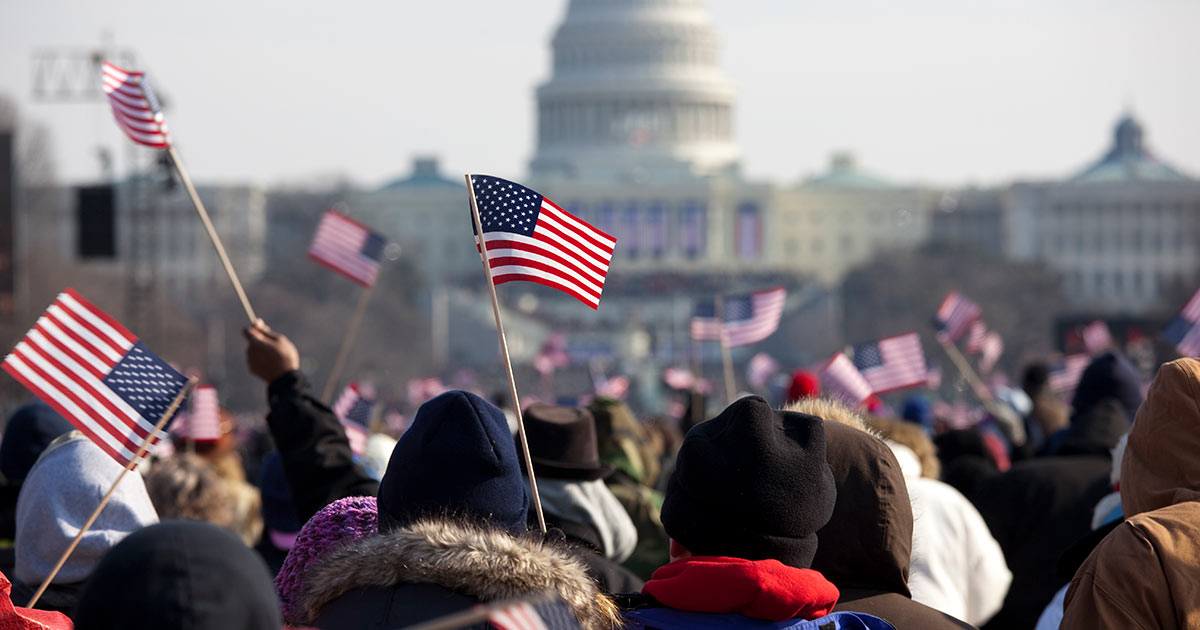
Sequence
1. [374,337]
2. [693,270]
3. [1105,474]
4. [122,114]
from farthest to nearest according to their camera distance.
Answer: [693,270]
[374,337]
[122,114]
[1105,474]

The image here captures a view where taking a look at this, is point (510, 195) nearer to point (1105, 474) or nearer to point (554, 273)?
point (554, 273)

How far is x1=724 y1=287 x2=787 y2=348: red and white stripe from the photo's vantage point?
616 inches

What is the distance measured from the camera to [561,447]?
20.4 feet

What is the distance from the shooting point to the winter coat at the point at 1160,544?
419cm

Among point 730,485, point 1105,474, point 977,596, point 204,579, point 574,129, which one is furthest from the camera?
point 574,129

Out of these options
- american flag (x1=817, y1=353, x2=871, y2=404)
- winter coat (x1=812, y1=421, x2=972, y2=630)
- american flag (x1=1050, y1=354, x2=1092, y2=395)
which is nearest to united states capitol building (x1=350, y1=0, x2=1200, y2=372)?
american flag (x1=1050, y1=354, x2=1092, y2=395)

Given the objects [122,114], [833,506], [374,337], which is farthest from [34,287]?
[833,506]

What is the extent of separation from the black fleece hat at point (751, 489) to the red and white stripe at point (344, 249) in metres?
6.90

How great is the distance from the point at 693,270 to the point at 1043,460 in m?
114

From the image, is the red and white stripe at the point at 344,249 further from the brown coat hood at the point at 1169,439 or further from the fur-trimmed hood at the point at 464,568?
the fur-trimmed hood at the point at 464,568

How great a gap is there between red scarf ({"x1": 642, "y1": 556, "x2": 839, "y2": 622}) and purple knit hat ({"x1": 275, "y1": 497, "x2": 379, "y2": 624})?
2.41 ft

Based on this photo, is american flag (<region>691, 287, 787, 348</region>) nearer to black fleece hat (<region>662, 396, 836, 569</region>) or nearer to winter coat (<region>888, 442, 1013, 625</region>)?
winter coat (<region>888, 442, 1013, 625</region>)

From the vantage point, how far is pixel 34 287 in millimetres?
55594

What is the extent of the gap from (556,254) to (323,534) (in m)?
1.56
